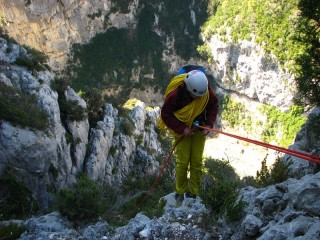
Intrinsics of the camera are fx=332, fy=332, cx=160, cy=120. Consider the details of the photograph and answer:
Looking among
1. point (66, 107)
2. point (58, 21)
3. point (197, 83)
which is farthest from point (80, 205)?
point (58, 21)

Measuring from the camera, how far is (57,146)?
14.0 metres

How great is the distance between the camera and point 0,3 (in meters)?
42.4

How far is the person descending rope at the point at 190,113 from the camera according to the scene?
509cm

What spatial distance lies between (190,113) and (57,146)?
9961mm

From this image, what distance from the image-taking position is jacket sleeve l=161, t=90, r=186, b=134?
527 centimetres

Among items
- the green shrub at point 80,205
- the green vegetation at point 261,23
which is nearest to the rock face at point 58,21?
the green vegetation at point 261,23

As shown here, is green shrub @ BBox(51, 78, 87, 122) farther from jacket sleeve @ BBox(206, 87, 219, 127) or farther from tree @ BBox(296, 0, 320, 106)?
tree @ BBox(296, 0, 320, 106)

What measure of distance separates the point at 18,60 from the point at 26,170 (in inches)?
276

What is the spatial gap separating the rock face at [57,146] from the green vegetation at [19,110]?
0.22 meters

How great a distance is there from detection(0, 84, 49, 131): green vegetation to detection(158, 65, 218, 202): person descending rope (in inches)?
299

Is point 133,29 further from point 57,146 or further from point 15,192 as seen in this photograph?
point 15,192

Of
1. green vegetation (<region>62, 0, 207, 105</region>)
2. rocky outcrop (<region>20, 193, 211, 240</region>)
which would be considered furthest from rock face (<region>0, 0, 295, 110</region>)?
rocky outcrop (<region>20, 193, 211, 240</region>)

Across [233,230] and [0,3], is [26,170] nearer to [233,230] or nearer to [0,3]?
[233,230]

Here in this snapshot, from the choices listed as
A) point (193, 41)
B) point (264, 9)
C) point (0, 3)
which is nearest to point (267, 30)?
point (264, 9)
